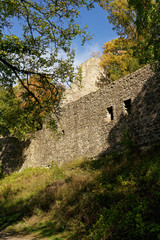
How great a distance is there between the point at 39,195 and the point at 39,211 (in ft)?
4.40

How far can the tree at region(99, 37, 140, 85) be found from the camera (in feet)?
67.5

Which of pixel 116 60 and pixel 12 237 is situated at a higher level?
pixel 116 60

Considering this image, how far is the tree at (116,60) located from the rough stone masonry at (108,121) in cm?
848

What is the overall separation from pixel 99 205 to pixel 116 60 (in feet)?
63.3

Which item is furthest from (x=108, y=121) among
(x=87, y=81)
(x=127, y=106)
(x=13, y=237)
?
(x=87, y=81)

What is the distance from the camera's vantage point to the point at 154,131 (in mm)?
9344

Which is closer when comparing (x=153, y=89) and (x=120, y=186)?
(x=120, y=186)

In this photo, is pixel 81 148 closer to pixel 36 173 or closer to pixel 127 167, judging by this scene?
pixel 36 173

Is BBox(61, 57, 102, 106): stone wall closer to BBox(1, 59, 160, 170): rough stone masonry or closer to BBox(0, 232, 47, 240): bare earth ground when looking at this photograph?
BBox(1, 59, 160, 170): rough stone masonry

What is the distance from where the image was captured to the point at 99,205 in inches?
244

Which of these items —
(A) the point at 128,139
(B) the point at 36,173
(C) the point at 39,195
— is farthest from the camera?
(B) the point at 36,173

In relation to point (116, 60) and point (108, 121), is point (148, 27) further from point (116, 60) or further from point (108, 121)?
point (116, 60)

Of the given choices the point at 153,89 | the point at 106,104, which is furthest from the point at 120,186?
the point at 106,104

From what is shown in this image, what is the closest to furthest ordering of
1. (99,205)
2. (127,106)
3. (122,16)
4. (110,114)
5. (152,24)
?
(99,205) < (152,24) < (127,106) < (110,114) < (122,16)
